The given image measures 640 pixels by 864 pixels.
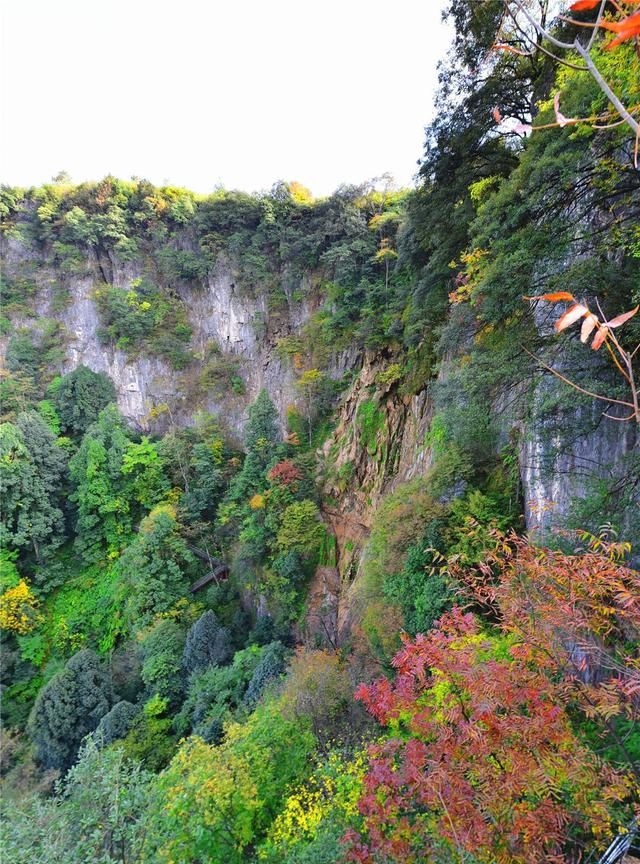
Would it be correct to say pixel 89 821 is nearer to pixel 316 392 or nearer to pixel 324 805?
pixel 324 805

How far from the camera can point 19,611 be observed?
16766 millimetres

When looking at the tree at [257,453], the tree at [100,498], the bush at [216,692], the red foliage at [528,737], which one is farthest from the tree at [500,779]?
the tree at [100,498]

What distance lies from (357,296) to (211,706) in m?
17.1

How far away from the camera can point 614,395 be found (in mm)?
4359

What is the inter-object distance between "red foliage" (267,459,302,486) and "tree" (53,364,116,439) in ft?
43.9

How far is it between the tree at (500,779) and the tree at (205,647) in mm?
10056

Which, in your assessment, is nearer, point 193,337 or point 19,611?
point 19,611

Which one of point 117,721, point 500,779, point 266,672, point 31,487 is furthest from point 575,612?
point 31,487

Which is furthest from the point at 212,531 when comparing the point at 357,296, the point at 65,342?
the point at 65,342

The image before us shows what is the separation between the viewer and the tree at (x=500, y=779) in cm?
295

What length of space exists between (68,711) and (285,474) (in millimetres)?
9911

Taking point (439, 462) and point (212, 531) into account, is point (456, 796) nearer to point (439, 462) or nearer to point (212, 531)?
point (439, 462)

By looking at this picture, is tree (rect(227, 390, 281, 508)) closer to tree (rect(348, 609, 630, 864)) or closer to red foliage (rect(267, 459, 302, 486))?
red foliage (rect(267, 459, 302, 486))

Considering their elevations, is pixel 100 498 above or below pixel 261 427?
below
